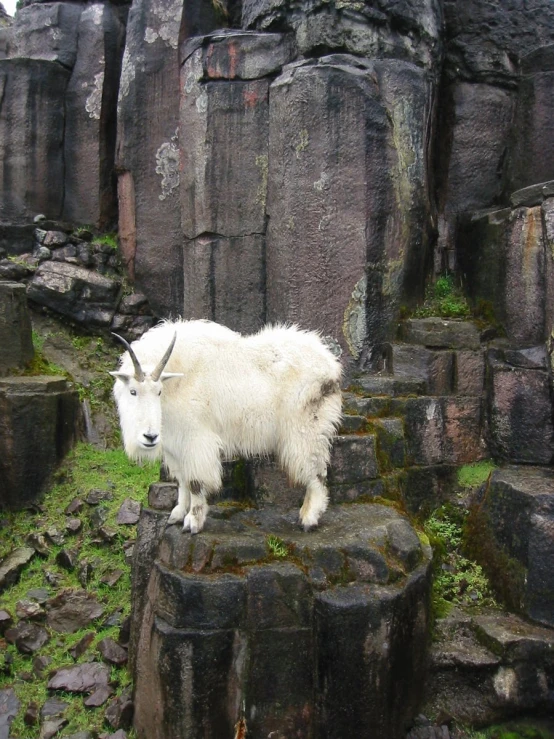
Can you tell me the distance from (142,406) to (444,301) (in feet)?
13.9

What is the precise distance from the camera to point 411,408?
6.02 m

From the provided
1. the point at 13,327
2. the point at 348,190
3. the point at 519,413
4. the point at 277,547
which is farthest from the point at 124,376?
the point at 13,327

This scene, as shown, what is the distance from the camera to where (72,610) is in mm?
5809

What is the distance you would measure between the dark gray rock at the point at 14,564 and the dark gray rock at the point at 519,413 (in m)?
4.40

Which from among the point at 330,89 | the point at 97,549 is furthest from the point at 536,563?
the point at 330,89

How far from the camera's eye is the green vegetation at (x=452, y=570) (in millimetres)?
5133

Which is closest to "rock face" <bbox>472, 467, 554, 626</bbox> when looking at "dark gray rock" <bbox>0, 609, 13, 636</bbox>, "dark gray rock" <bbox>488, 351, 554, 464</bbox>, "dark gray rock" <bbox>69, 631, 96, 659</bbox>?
"dark gray rock" <bbox>488, 351, 554, 464</bbox>

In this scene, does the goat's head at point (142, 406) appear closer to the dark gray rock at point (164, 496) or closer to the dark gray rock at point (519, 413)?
the dark gray rock at point (164, 496)

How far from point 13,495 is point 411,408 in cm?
401

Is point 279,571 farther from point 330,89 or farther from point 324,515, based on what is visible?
point 330,89

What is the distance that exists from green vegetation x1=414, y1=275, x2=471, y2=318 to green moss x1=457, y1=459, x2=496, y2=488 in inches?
61.7

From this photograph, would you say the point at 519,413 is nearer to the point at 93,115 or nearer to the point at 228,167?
the point at 228,167

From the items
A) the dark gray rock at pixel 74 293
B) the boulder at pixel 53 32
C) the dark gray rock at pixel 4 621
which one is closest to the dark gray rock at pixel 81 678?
the dark gray rock at pixel 4 621

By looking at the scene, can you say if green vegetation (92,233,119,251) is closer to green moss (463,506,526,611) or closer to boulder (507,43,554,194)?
boulder (507,43,554,194)
